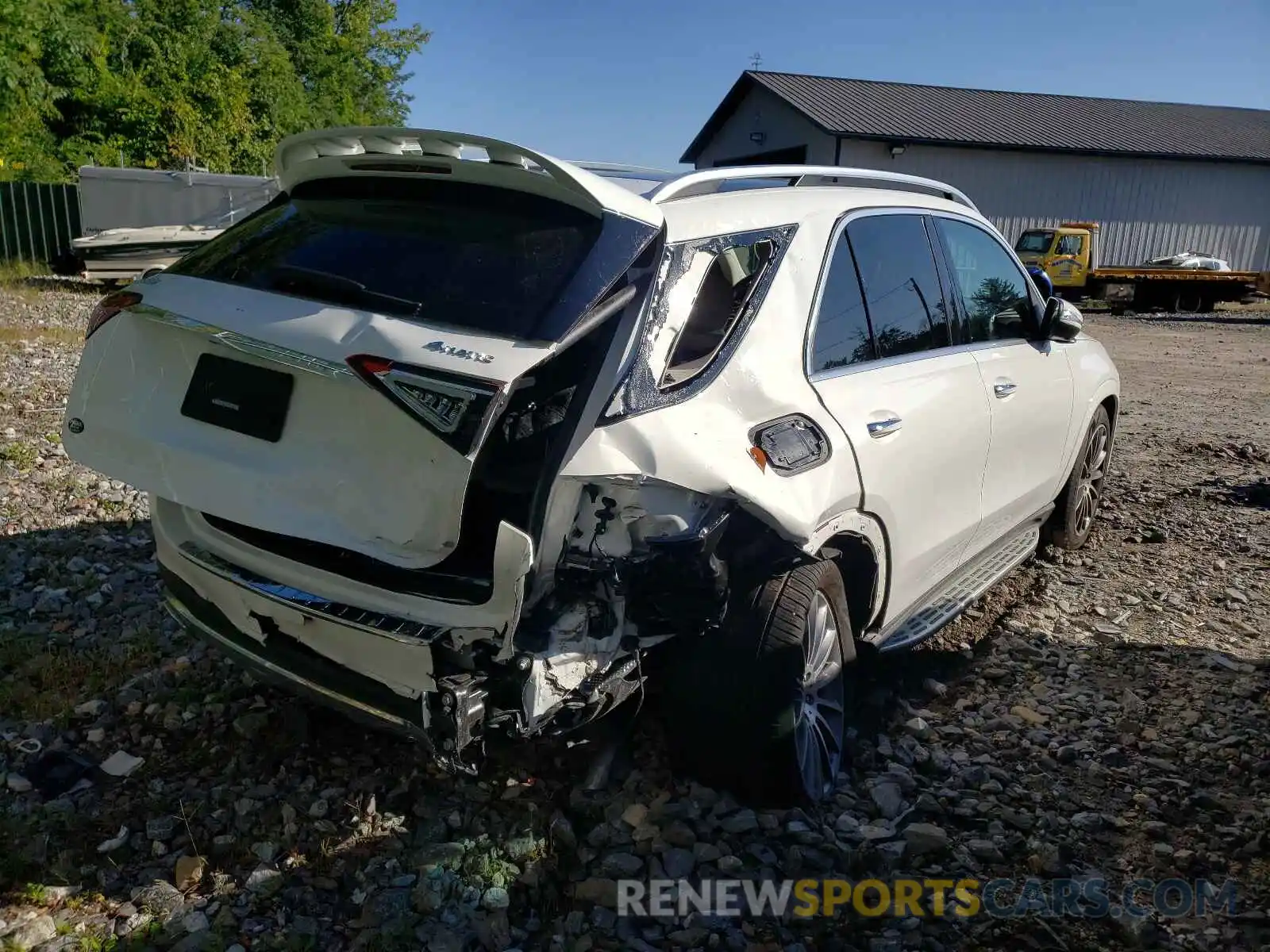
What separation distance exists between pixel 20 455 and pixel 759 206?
5311 millimetres

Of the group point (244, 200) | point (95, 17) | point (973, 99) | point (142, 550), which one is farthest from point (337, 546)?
point (973, 99)

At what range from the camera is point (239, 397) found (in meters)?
2.58

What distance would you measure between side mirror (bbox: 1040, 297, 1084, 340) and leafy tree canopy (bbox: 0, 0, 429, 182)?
20.9m

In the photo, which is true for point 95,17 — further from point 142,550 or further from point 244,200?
point 142,550

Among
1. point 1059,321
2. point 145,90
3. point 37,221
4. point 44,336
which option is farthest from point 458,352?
point 145,90

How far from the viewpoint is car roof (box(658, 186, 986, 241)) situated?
2.73m

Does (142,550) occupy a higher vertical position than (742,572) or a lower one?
lower

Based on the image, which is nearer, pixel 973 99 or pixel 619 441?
pixel 619 441

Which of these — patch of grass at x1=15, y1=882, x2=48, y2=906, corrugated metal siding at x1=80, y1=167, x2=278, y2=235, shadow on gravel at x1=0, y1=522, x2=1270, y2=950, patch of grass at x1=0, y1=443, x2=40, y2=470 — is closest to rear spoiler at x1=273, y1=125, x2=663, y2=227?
shadow on gravel at x1=0, y1=522, x2=1270, y2=950

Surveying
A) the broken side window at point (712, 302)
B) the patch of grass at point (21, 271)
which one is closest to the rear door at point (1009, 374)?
the broken side window at point (712, 302)

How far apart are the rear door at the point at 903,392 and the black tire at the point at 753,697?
46 centimetres

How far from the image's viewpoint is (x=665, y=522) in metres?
2.41

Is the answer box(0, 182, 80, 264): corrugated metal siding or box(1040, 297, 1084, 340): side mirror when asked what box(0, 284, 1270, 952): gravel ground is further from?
box(0, 182, 80, 264): corrugated metal siding

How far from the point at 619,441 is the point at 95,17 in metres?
31.3
